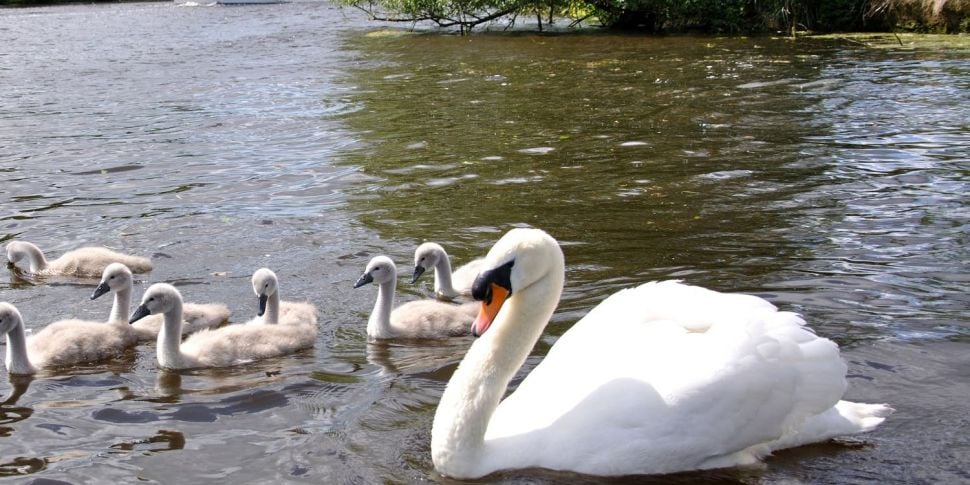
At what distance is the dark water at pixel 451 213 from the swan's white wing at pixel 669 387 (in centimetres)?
20

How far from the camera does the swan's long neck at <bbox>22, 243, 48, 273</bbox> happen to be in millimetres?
9484

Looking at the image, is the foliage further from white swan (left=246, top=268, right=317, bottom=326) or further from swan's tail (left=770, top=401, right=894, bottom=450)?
swan's tail (left=770, top=401, right=894, bottom=450)

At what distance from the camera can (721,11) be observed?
28625 mm

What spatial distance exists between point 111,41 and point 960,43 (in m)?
25.0

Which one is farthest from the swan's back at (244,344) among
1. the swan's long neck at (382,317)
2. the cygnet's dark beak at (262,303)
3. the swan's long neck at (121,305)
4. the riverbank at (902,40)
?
the riverbank at (902,40)

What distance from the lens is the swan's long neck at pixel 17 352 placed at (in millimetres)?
7223

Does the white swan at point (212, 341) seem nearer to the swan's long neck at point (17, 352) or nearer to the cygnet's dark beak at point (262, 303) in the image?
the cygnet's dark beak at point (262, 303)

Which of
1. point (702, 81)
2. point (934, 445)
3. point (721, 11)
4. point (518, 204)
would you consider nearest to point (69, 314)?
point (518, 204)

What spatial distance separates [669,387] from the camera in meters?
5.18

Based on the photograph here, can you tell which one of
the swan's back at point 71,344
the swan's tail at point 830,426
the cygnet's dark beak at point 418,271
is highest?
the cygnet's dark beak at point 418,271

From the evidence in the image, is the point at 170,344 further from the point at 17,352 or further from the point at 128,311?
the point at 128,311

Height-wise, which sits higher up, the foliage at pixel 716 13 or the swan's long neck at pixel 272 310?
→ the foliage at pixel 716 13

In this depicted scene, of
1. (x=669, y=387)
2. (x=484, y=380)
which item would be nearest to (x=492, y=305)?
(x=484, y=380)

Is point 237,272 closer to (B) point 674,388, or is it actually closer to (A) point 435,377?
(A) point 435,377
